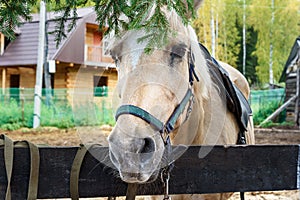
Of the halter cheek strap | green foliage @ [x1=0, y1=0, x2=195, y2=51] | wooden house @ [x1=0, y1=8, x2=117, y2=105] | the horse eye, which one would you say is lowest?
the halter cheek strap

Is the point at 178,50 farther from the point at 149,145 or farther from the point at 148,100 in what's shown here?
the point at 149,145

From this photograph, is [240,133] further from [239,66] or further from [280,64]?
[239,66]

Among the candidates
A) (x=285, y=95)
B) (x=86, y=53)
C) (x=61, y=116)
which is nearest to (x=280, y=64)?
(x=285, y=95)

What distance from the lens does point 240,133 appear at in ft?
8.86

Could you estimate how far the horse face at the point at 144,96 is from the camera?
134 cm

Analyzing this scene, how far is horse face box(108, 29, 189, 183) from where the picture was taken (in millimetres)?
1336

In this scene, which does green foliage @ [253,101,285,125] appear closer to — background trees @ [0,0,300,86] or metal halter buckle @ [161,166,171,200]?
background trees @ [0,0,300,86]

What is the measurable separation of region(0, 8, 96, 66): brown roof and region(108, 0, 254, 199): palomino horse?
55.9ft

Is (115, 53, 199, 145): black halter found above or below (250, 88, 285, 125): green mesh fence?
above

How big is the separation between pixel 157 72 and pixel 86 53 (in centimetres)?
1952

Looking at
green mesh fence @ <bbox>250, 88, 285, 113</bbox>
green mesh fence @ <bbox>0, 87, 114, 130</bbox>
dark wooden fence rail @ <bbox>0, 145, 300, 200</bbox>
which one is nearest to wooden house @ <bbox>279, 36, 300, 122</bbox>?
green mesh fence @ <bbox>250, 88, 285, 113</bbox>

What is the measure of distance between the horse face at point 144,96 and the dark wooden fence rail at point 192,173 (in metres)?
0.21

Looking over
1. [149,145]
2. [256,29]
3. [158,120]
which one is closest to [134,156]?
[149,145]

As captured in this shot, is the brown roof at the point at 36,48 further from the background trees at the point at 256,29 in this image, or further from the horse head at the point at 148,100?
the horse head at the point at 148,100
